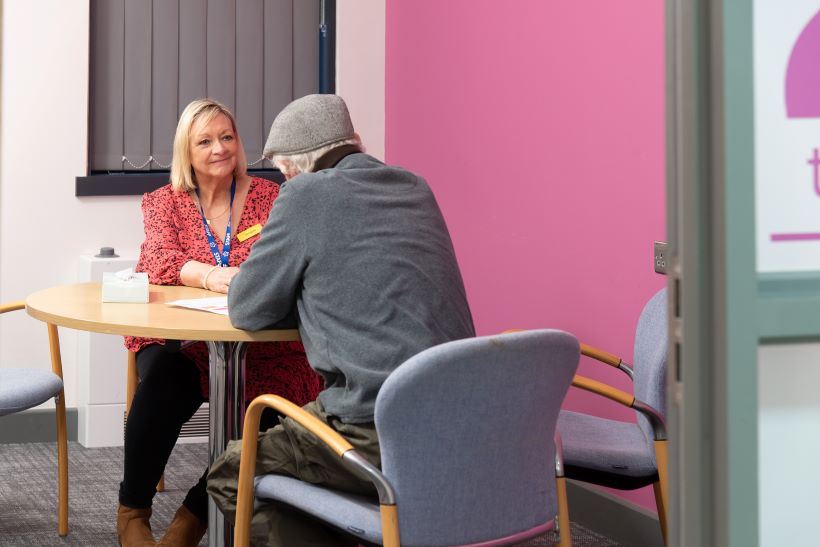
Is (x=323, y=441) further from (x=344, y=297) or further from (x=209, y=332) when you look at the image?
(x=209, y=332)

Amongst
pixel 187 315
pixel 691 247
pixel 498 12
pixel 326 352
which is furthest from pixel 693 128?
pixel 498 12

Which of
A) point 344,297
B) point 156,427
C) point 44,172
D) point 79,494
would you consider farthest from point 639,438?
point 44,172

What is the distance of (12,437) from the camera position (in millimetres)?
4609

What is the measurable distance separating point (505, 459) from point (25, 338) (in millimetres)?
3168

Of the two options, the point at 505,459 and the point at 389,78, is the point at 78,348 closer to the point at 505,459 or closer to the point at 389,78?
the point at 389,78

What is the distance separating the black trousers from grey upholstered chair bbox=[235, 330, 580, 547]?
1.17 meters

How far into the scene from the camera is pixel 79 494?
12.8 ft

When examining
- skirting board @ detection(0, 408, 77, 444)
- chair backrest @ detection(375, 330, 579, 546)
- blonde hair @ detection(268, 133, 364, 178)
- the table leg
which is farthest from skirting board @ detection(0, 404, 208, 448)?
chair backrest @ detection(375, 330, 579, 546)

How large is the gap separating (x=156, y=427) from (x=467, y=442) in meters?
1.53

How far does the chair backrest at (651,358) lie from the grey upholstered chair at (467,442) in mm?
577

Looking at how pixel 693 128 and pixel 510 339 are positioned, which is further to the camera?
pixel 510 339

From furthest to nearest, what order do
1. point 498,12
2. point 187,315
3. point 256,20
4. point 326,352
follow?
point 256,20, point 498,12, point 187,315, point 326,352

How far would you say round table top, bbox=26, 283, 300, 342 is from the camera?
8.10 ft

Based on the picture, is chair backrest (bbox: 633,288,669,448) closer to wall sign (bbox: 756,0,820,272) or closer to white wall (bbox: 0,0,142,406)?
wall sign (bbox: 756,0,820,272)
